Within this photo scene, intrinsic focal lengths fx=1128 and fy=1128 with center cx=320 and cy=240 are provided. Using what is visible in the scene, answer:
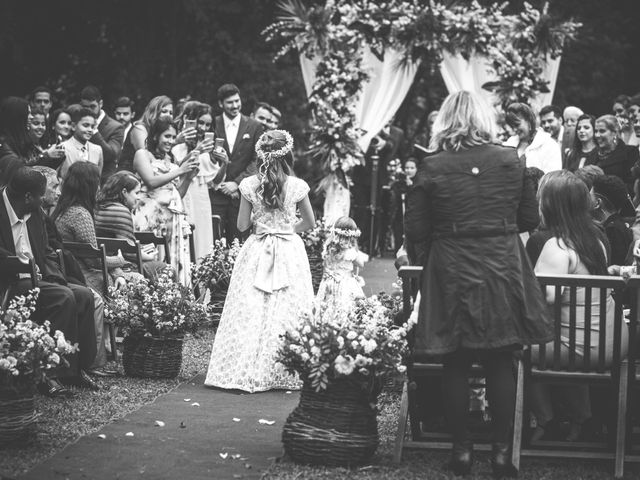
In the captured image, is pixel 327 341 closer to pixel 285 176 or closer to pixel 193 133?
pixel 285 176

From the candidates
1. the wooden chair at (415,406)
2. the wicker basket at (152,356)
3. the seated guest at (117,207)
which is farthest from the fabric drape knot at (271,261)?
the wooden chair at (415,406)

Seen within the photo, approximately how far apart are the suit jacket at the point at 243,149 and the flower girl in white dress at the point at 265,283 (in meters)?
4.14

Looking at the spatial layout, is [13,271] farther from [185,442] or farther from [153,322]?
[185,442]

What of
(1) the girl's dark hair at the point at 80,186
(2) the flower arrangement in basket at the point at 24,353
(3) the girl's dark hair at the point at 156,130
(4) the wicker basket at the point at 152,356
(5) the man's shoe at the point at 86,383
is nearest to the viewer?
(2) the flower arrangement in basket at the point at 24,353

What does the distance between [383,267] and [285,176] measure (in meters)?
7.89

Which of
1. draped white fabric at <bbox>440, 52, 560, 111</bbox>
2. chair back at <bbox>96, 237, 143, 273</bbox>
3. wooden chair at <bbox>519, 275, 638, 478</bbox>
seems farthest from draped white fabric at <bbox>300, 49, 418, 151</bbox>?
wooden chair at <bbox>519, 275, 638, 478</bbox>

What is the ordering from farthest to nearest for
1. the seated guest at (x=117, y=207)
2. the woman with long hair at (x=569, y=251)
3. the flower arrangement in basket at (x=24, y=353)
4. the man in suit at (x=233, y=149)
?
the man in suit at (x=233, y=149) < the seated guest at (x=117, y=207) < the woman with long hair at (x=569, y=251) < the flower arrangement in basket at (x=24, y=353)

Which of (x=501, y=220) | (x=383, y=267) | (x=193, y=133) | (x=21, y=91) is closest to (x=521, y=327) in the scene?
(x=501, y=220)

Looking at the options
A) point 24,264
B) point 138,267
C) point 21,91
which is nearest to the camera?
point 24,264

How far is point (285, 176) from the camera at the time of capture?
8.13 m

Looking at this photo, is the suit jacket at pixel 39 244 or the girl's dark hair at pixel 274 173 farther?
the girl's dark hair at pixel 274 173

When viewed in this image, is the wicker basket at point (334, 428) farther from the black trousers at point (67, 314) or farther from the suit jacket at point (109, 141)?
the suit jacket at point (109, 141)

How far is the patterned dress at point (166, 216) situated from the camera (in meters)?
10.6

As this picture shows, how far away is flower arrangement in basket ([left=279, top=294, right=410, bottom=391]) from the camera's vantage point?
18.1 ft
